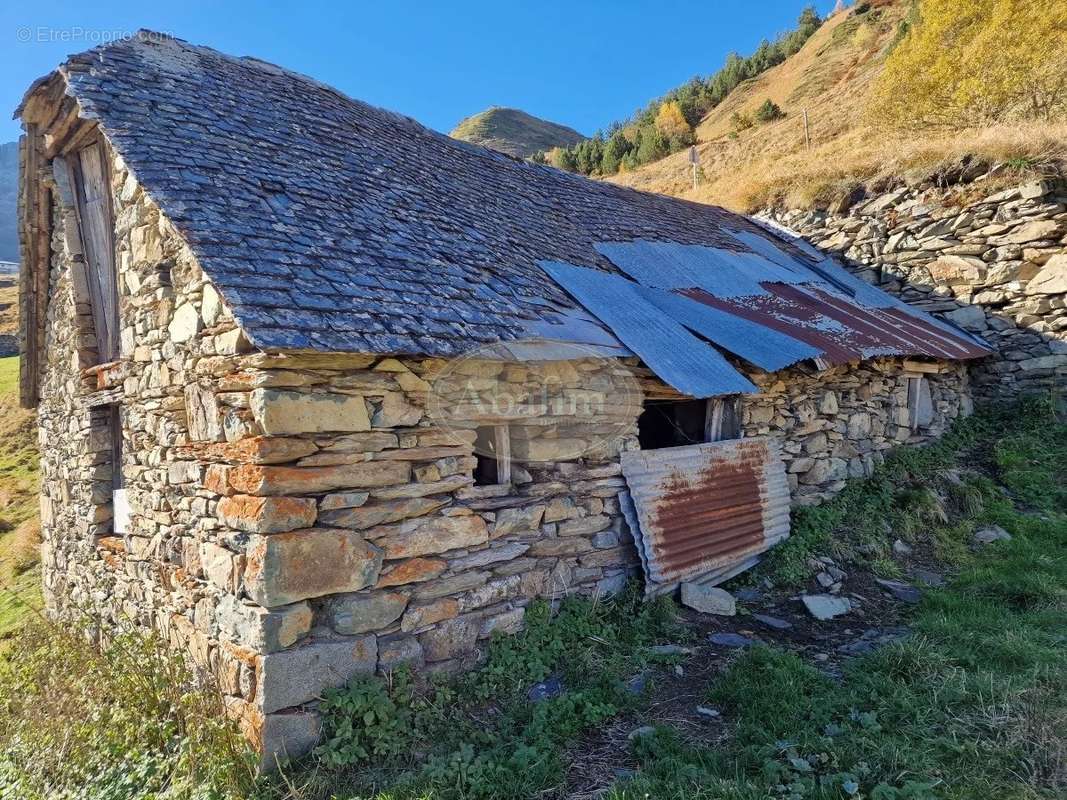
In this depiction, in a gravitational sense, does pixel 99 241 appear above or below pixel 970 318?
above

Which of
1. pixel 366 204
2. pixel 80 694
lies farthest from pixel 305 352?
pixel 80 694

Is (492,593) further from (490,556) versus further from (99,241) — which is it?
(99,241)

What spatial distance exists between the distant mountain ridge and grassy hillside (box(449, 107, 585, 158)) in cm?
3941

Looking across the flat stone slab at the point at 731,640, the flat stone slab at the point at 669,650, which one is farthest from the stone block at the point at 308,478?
the flat stone slab at the point at 731,640

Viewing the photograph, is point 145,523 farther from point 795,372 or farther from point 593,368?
point 795,372

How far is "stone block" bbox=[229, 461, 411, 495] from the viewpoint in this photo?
334cm

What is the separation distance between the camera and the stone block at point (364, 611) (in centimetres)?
350

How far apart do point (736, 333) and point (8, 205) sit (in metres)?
91.6

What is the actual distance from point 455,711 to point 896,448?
633 cm

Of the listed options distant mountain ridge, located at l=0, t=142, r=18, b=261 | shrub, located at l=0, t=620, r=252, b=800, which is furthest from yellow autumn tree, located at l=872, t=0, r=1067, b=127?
distant mountain ridge, located at l=0, t=142, r=18, b=261

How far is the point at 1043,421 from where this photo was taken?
28.0 ft

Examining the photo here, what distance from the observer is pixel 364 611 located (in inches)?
140

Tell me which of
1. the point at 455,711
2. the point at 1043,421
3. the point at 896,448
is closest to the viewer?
the point at 455,711

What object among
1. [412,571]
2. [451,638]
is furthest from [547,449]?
[451,638]
